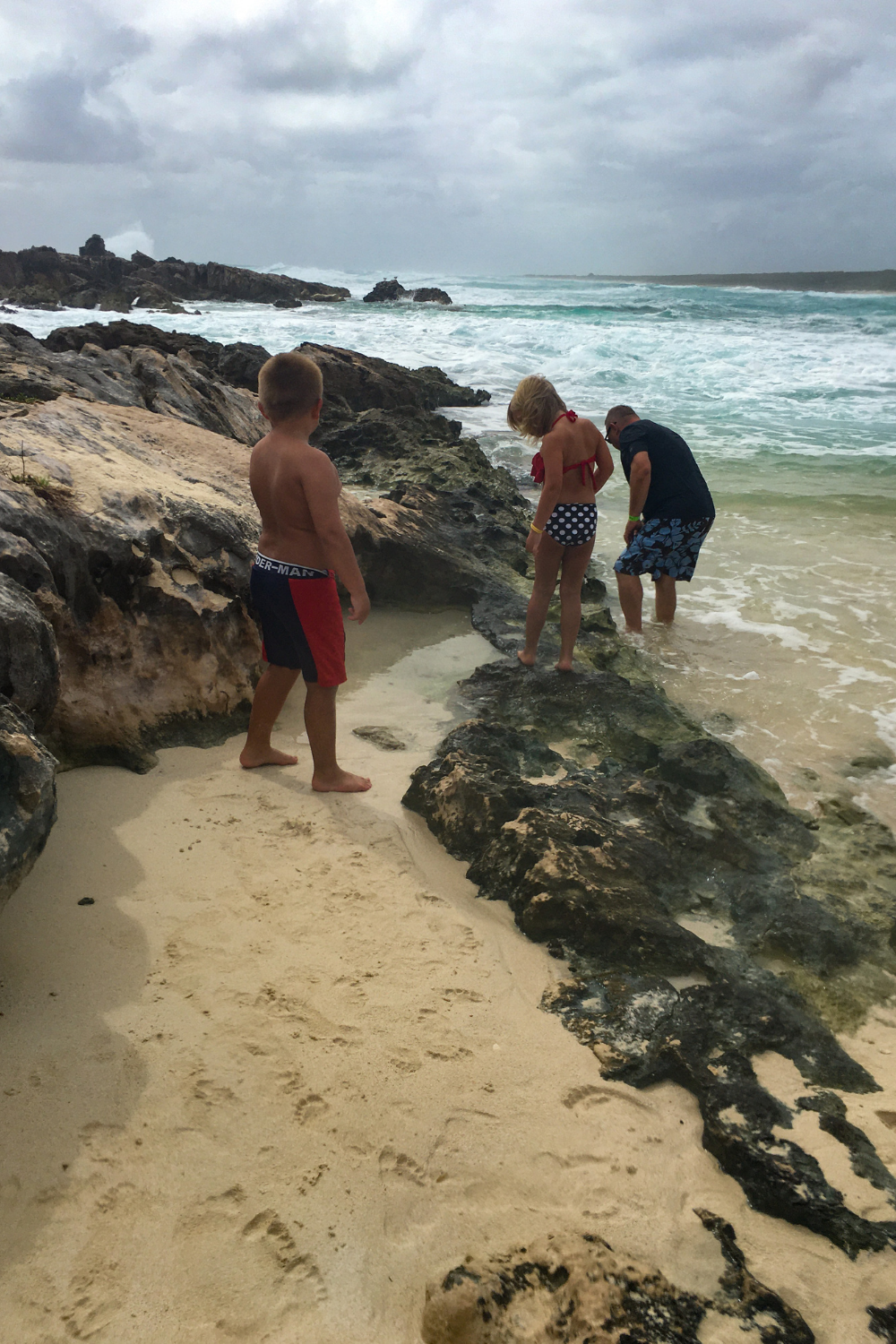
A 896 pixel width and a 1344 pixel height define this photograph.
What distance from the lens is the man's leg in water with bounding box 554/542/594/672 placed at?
464cm

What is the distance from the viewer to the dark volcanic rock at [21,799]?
6.21ft

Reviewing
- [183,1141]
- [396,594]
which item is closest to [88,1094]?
[183,1141]

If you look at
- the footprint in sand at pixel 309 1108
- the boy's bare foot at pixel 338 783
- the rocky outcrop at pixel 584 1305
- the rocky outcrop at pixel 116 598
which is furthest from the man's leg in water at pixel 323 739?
the rocky outcrop at pixel 584 1305

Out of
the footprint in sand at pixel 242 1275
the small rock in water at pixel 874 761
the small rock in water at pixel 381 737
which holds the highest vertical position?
the footprint in sand at pixel 242 1275

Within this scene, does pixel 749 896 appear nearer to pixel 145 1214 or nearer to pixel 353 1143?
pixel 353 1143

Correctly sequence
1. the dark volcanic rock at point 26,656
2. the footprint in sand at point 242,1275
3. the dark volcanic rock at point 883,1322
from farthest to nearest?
the dark volcanic rock at point 26,656
the dark volcanic rock at point 883,1322
the footprint in sand at point 242,1275

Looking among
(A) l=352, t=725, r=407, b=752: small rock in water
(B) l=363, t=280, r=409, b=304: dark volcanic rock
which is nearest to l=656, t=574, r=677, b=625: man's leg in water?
(A) l=352, t=725, r=407, b=752: small rock in water

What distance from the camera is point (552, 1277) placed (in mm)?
1543

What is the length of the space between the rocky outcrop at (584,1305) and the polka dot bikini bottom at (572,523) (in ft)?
11.8

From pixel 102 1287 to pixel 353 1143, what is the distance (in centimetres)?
53

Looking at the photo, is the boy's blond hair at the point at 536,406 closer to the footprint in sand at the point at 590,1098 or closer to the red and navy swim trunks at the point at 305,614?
→ the red and navy swim trunks at the point at 305,614

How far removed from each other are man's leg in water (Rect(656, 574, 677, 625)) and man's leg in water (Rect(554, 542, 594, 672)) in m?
1.16

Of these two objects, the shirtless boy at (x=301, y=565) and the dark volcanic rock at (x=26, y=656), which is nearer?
the dark volcanic rock at (x=26, y=656)

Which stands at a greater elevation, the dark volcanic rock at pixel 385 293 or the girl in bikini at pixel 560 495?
the dark volcanic rock at pixel 385 293
